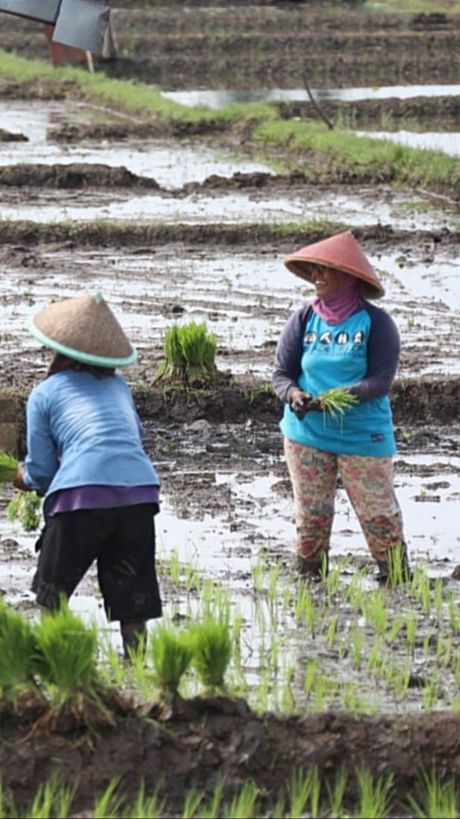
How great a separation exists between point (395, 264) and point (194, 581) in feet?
→ 21.1

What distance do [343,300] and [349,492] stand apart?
2.13 ft

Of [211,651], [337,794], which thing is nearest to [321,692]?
[211,651]

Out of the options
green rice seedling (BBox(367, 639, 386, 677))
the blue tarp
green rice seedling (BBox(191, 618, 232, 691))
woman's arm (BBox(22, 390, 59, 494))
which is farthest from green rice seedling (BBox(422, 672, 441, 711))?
the blue tarp

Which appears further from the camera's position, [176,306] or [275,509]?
[176,306]

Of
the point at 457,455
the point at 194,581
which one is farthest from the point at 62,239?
the point at 194,581

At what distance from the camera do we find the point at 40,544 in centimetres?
532

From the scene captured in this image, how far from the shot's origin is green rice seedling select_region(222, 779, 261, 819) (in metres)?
3.81

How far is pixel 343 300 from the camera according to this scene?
6.10 meters

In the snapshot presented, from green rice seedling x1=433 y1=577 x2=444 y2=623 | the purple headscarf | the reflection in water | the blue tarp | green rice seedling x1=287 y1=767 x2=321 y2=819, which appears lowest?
the reflection in water

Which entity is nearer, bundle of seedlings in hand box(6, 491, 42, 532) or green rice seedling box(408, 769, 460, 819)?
green rice seedling box(408, 769, 460, 819)

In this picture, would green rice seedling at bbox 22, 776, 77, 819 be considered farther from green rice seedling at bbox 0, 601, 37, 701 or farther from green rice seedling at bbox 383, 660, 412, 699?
green rice seedling at bbox 383, 660, 412, 699

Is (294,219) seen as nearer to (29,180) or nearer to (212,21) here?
(29,180)

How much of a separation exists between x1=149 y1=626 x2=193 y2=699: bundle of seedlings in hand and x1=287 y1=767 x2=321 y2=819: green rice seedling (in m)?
0.34

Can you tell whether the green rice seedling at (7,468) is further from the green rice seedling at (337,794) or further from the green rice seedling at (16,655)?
the green rice seedling at (337,794)
